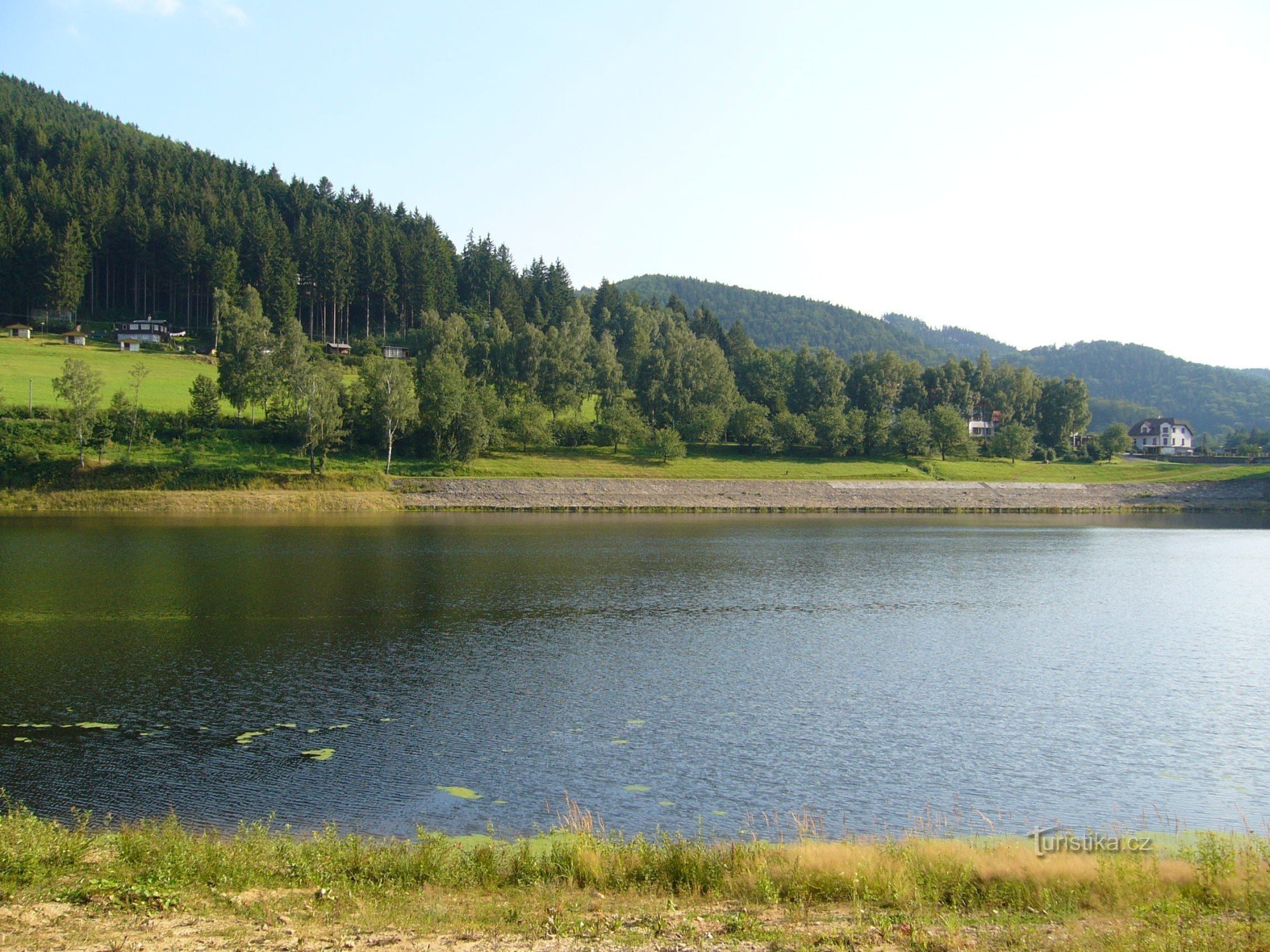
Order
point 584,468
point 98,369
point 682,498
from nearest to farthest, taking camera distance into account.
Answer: point 682,498
point 584,468
point 98,369

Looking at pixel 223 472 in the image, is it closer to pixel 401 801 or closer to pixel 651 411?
pixel 651 411

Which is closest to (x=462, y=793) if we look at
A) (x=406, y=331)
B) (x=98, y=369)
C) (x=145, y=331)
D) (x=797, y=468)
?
(x=797, y=468)

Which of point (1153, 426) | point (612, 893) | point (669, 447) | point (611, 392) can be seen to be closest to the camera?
point (612, 893)

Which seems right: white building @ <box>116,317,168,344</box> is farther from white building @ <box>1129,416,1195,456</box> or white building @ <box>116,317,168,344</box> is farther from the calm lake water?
white building @ <box>1129,416,1195,456</box>

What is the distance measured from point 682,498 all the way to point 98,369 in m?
57.9

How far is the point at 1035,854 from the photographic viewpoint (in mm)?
11219

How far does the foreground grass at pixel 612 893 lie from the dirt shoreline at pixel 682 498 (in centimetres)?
5490

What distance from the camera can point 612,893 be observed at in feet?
32.8

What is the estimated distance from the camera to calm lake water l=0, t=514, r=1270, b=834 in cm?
1459

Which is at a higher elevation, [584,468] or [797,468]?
[797,468]

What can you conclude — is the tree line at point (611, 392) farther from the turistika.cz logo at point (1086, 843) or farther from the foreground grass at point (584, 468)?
the turistika.cz logo at point (1086, 843)

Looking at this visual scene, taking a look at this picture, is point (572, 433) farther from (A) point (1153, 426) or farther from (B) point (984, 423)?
(A) point (1153, 426)

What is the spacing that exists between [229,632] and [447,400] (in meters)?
54.8

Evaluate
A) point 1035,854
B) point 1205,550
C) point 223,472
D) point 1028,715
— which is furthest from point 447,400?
point 1035,854
